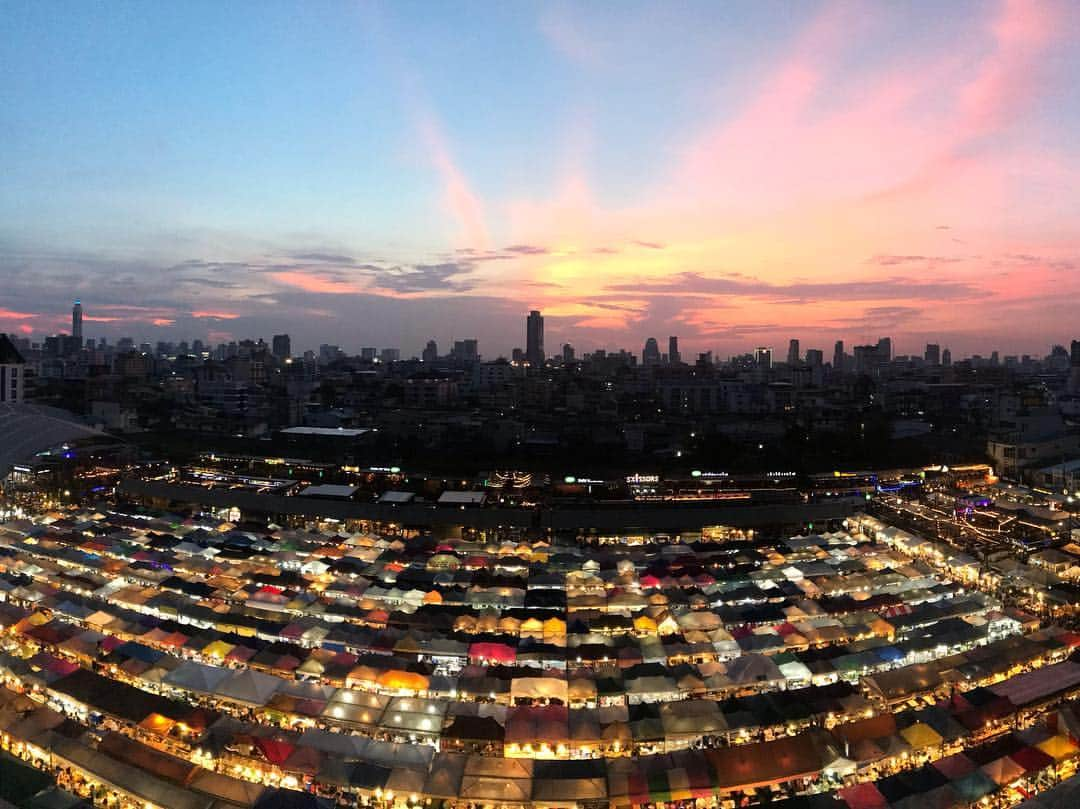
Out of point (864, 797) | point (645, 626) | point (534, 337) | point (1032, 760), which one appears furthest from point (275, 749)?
point (534, 337)

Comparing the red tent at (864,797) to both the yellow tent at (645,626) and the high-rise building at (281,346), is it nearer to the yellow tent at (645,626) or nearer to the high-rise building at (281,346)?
the yellow tent at (645,626)

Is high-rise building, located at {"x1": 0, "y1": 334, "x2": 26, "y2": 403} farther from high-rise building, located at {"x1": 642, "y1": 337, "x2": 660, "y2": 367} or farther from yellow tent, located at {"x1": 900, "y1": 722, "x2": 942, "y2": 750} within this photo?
high-rise building, located at {"x1": 642, "y1": 337, "x2": 660, "y2": 367}

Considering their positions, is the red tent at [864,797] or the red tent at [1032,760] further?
the red tent at [1032,760]

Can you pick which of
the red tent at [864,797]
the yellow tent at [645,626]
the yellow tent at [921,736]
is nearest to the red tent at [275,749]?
the yellow tent at [645,626]

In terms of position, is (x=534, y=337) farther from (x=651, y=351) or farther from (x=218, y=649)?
(x=218, y=649)

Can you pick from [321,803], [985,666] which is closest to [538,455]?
[985,666]

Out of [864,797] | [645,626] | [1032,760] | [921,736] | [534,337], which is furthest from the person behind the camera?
[534,337]

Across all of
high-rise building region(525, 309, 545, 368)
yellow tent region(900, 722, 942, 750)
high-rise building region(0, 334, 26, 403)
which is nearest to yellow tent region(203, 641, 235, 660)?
yellow tent region(900, 722, 942, 750)
